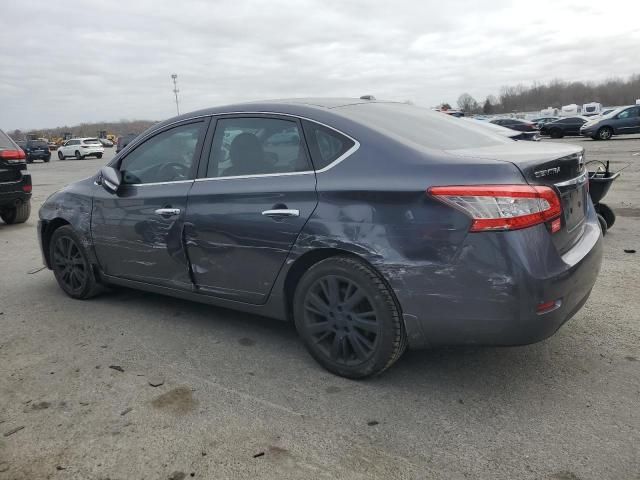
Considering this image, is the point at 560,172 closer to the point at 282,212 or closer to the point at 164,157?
the point at 282,212

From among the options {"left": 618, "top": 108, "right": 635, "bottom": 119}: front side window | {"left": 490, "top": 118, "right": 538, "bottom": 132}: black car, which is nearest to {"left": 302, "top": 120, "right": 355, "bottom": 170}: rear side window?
{"left": 490, "top": 118, "right": 538, "bottom": 132}: black car

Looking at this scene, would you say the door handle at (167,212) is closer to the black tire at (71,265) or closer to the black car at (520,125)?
the black tire at (71,265)

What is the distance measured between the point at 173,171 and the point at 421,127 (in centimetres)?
181

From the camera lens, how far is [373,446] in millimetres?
2572

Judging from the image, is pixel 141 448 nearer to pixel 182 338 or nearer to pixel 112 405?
pixel 112 405

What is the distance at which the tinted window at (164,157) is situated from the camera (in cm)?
396

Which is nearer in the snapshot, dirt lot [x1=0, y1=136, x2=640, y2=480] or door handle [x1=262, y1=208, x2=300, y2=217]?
dirt lot [x1=0, y1=136, x2=640, y2=480]

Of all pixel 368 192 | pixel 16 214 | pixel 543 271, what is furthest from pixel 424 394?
pixel 16 214

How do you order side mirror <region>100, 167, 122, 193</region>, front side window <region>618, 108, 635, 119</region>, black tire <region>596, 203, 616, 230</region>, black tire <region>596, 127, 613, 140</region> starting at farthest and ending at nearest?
1. black tire <region>596, 127, 613, 140</region>
2. front side window <region>618, 108, 635, 119</region>
3. black tire <region>596, 203, 616, 230</region>
4. side mirror <region>100, 167, 122, 193</region>

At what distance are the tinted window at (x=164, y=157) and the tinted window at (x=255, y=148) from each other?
24cm

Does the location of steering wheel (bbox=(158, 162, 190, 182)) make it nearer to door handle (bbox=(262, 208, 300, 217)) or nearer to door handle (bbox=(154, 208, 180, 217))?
door handle (bbox=(154, 208, 180, 217))

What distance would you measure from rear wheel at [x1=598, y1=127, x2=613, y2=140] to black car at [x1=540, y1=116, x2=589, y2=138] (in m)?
4.48

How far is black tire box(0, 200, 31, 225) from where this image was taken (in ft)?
30.8

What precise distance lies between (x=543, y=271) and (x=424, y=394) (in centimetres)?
94
